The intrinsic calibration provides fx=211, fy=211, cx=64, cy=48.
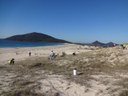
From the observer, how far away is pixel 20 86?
15883 millimetres

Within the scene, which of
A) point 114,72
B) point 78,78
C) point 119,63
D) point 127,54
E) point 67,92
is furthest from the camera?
point 127,54

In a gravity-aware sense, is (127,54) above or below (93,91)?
above

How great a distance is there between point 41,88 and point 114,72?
31.5ft

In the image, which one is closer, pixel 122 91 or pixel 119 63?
pixel 122 91

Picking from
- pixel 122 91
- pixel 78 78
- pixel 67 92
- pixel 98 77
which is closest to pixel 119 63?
pixel 98 77

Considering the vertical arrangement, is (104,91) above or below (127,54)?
A: below

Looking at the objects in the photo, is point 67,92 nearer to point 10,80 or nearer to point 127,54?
point 10,80

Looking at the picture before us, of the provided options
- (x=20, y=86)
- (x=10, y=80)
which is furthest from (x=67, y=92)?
(x=10, y=80)

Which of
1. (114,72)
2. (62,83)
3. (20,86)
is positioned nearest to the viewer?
(20,86)

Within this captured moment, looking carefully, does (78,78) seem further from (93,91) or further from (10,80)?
(10,80)

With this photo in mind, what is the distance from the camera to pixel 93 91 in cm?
1524

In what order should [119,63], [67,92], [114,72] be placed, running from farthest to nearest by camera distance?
[119,63] < [114,72] < [67,92]

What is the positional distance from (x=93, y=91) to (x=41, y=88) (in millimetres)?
3799

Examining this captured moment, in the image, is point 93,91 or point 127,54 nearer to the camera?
point 93,91
